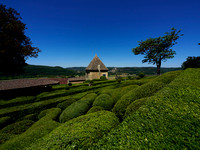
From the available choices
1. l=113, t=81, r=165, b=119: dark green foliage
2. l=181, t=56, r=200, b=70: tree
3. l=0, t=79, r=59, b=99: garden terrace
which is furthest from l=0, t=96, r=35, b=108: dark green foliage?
l=181, t=56, r=200, b=70: tree

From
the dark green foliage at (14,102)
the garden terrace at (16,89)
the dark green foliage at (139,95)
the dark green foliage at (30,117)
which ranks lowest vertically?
the dark green foliage at (30,117)

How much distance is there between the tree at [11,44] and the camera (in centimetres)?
828

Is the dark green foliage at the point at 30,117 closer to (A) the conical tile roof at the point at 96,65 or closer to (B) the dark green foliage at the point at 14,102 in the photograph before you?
(B) the dark green foliage at the point at 14,102

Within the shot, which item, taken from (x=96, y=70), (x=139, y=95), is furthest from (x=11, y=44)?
(x=96, y=70)

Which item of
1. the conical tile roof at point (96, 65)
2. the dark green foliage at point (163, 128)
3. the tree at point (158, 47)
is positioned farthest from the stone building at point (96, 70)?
the dark green foliage at point (163, 128)

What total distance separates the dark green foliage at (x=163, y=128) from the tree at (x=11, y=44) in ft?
41.7

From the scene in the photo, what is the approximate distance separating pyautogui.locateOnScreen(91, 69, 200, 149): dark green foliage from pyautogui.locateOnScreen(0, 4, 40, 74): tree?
12722 mm

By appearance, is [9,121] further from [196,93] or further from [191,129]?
[196,93]

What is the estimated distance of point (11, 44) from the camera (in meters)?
8.54

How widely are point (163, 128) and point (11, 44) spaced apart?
14455mm

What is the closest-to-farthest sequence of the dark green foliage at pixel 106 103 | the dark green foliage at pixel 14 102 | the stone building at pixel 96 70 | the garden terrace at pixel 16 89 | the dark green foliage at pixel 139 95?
the dark green foliage at pixel 139 95 < the dark green foliage at pixel 106 103 < the dark green foliage at pixel 14 102 < the garden terrace at pixel 16 89 < the stone building at pixel 96 70

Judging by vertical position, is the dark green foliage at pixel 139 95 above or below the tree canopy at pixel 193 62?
below

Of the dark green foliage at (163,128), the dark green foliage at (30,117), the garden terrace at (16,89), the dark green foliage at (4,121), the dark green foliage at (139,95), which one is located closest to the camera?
the dark green foliage at (163,128)

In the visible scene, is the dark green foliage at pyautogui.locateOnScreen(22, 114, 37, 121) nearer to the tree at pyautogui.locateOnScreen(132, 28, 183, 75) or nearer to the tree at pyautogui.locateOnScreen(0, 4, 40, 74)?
the tree at pyautogui.locateOnScreen(0, 4, 40, 74)
